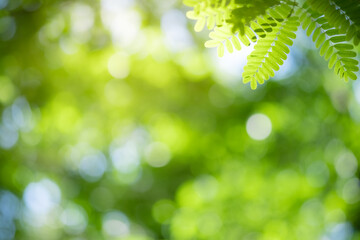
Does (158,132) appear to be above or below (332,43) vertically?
below

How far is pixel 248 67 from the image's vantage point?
115 centimetres

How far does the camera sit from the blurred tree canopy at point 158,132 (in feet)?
18.0

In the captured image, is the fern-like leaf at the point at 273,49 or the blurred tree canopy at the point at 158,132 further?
the blurred tree canopy at the point at 158,132

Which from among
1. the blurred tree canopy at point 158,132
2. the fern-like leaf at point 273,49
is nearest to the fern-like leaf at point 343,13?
the fern-like leaf at point 273,49

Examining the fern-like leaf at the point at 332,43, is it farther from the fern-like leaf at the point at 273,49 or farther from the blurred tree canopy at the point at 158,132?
the blurred tree canopy at the point at 158,132

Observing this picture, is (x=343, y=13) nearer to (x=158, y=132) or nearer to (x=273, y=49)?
(x=273, y=49)

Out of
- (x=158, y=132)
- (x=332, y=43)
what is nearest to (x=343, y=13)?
(x=332, y=43)

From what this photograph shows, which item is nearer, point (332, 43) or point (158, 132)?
point (332, 43)

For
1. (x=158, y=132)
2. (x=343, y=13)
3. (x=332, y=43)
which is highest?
(x=343, y=13)

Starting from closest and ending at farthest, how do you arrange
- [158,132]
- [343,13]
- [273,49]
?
[343,13]
[273,49]
[158,132]

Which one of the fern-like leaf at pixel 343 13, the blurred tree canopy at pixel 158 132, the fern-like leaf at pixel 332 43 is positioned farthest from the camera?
the blurred tree canopy at pixel 158 132

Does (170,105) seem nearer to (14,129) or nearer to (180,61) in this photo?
(180,61)

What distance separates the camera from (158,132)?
26.5 feet

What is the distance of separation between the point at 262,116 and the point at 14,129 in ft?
19.6
